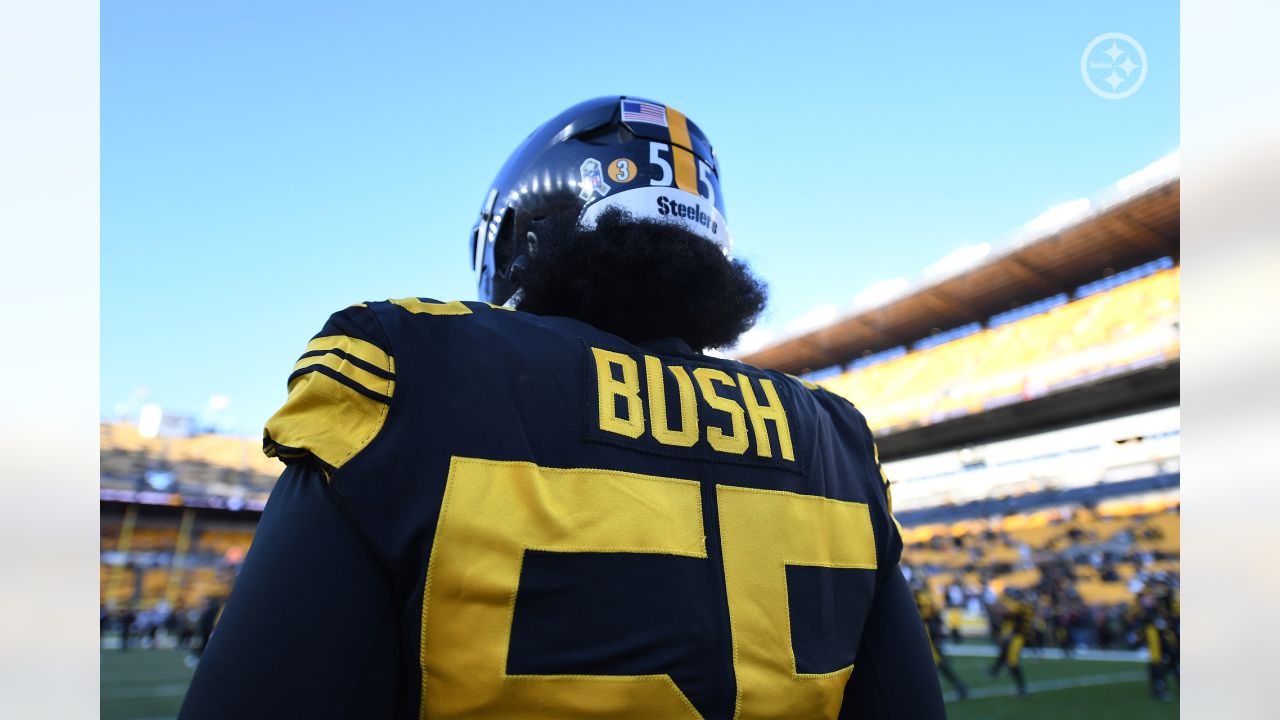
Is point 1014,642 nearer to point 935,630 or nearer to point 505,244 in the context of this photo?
point 935,630

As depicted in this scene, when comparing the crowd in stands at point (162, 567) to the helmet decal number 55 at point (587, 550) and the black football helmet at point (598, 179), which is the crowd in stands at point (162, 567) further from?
the helmet decal number 55 at point (587, 550)

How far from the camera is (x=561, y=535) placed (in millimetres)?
869

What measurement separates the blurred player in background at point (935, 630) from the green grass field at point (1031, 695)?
259 mm

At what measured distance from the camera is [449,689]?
813mm

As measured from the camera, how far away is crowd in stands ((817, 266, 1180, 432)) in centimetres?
1838

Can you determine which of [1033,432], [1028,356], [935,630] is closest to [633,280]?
[935,630]

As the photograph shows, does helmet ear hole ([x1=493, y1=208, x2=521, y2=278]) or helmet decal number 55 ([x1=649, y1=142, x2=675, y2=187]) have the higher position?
helmet decal number 55 ([x1=649, y1=142, x2=675, y2=187])

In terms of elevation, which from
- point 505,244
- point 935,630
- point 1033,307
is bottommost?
point 935,630

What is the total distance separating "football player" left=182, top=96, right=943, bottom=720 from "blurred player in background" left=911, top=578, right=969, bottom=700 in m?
5.74

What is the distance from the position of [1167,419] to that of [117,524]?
33660mm

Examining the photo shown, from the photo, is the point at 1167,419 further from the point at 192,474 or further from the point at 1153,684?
the point at 192,474

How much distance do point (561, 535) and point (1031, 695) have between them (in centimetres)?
1364

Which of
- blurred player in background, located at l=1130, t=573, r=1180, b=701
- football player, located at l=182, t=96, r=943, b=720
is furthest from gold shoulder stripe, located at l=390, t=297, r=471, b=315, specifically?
blurred player in background, located at l=1130, t=573, r=1180, b=701

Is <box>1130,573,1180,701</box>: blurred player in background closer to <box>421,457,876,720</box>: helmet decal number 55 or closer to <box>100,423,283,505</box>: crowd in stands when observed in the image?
<box>421,457,876,720</box>: helmet decal number 55
